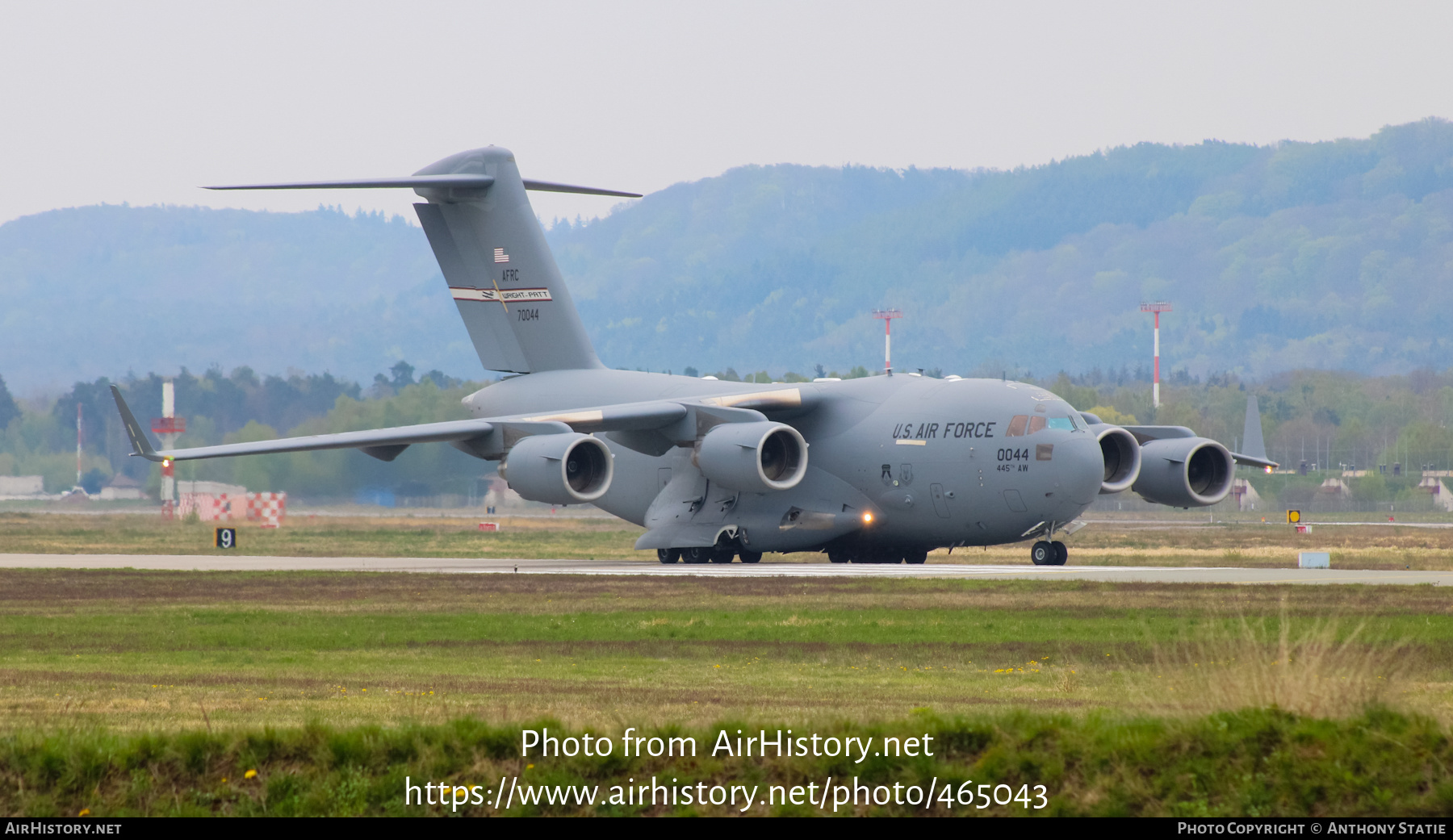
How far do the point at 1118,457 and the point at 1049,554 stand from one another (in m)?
2.47

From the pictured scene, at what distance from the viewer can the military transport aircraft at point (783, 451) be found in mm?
32031

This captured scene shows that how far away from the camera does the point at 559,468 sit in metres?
31.2

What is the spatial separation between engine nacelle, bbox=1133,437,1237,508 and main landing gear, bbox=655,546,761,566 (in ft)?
25.9

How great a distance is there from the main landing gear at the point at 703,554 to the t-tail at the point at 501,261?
507 centimetres

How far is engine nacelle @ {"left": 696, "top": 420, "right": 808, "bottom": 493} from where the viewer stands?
32656mm

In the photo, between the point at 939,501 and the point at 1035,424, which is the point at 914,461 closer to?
the point at 939,501

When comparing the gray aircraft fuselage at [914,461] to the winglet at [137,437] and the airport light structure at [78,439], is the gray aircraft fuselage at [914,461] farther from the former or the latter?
the airport light structure at [78,439]

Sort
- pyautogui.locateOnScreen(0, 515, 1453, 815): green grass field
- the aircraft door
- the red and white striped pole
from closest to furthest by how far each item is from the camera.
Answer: pyautogui.locateOnScreen(0, 515, 1453, 815): green grass field
the aircraft door
the red and white striped pole

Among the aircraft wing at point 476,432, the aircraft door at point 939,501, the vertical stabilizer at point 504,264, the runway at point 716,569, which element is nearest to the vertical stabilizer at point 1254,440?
the runway at point 716,569

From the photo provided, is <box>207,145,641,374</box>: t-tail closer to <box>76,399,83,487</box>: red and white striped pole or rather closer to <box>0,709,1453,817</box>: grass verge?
<box>0,709,1453,817</box>: grass verge

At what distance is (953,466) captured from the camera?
107 ft

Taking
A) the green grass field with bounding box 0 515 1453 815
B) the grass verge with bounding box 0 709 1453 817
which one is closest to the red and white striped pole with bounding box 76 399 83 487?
the green grass field with bounding box 0 515 1453 815

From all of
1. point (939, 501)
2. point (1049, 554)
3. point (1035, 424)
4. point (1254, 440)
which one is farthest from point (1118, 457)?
point (1254, 440)

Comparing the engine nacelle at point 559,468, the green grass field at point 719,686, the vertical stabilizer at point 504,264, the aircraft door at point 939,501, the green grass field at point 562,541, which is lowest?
the green grass field at point 562,541
